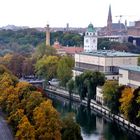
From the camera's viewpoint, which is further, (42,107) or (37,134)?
(42,107)

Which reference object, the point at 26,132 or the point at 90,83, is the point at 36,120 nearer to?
the point at 26,132

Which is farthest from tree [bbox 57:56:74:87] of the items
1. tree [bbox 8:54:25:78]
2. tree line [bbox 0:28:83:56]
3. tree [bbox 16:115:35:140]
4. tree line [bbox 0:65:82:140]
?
tree line [bbox 0:28:83:56]

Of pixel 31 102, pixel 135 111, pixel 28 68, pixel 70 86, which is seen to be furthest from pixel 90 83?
pixel 28 68

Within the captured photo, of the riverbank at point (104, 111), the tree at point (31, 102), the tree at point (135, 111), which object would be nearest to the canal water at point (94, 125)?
the riverbank at point (104, 111)

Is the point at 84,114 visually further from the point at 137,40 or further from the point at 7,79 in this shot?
the point at 137,40

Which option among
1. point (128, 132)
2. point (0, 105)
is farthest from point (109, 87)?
point (0, 105)

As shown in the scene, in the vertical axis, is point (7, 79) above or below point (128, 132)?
above
